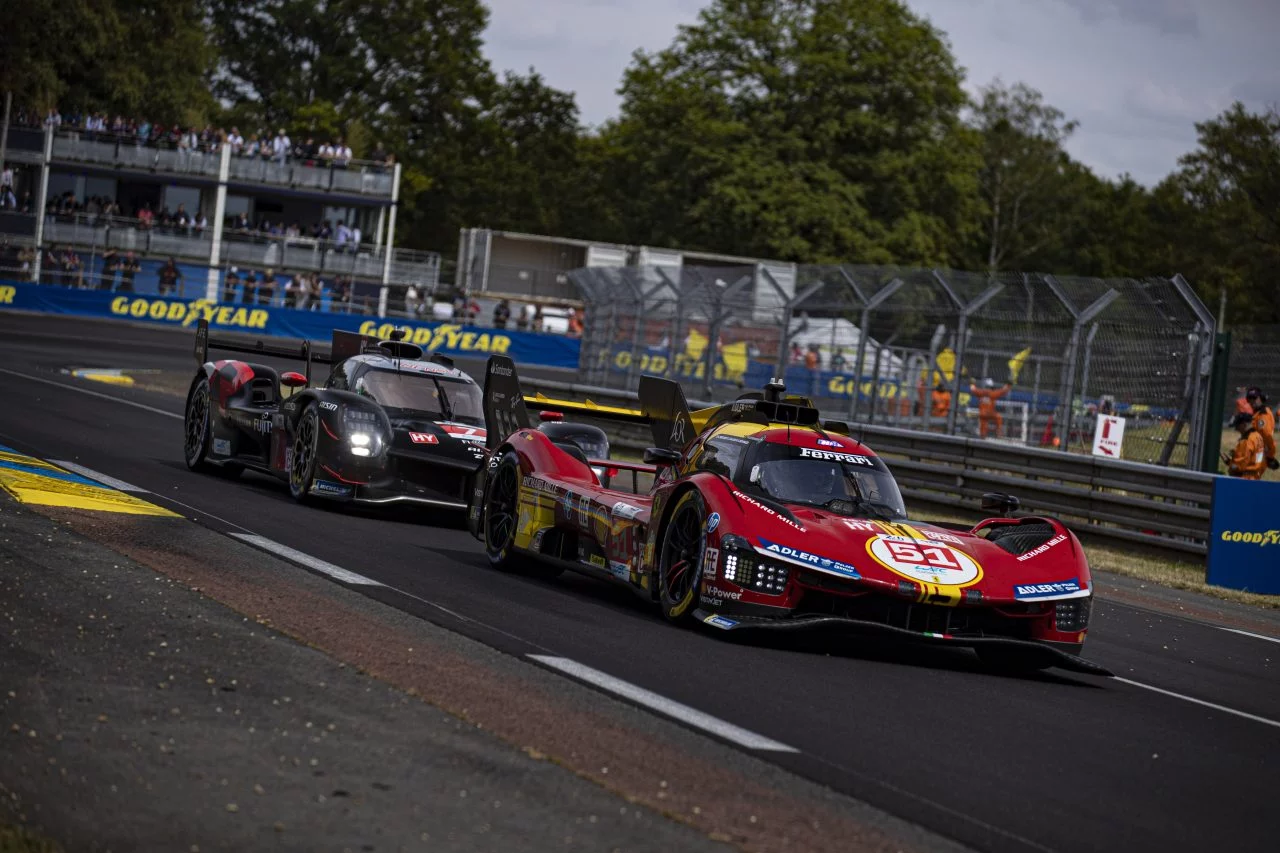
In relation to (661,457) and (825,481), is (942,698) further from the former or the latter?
(661,457)

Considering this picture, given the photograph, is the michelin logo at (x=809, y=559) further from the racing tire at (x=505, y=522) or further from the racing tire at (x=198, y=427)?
the racing tire at (x=198, y=427)

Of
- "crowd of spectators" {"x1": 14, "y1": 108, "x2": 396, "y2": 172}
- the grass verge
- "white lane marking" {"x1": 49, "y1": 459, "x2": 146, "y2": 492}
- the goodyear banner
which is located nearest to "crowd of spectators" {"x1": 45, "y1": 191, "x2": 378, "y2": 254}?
"crowd of spectators" {"x1": 14, "y1": 108, "x2": 396, "y2": 172}

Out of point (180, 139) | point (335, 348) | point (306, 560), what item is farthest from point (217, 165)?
point (306, 560)

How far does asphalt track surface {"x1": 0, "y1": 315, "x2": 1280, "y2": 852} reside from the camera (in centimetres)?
570

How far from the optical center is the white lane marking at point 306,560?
9.48 meters

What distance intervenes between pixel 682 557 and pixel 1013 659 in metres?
1.93

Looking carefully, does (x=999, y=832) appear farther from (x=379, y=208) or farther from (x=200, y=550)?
(x=379, y=208)

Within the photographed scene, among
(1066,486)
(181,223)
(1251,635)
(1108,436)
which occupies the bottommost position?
(1251,635)

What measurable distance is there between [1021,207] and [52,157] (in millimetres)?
51690

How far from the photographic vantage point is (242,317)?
1900 inches

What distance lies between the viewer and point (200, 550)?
32.5 ft

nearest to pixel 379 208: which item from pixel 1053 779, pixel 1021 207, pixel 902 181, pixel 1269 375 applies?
pixel 902 181

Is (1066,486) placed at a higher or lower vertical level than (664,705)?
higher

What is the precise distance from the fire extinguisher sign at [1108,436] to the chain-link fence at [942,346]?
119 mm
